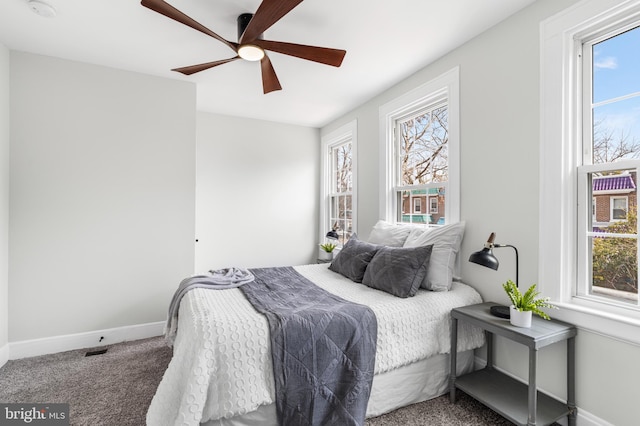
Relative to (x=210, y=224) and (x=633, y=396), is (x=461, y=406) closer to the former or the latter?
(x=633, y=396)

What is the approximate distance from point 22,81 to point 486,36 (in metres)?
3.89

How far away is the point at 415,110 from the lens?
3059mm

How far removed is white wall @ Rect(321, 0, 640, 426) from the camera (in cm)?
164

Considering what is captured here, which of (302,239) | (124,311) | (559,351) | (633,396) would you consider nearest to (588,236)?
(559,351)

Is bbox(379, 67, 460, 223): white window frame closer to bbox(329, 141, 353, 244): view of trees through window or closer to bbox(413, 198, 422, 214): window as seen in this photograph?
bbox(413, 198, 422, 214): window

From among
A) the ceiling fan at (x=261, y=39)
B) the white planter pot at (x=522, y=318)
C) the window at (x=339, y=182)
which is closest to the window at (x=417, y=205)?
the window at (x=339, y=182)

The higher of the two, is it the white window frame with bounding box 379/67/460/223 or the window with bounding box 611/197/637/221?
the white window frame with bounding box 379/67/460/223

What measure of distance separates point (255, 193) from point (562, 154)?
11.7 ft

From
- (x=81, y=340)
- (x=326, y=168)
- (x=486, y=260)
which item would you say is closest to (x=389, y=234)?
(x=486, y=260)

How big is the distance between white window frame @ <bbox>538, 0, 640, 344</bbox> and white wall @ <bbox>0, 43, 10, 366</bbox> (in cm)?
411

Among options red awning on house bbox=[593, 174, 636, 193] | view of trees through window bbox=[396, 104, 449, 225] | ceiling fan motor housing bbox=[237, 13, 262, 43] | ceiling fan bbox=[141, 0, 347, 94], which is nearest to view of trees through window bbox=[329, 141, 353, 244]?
view of trees through window bbox=[396, 104, 449, 225]

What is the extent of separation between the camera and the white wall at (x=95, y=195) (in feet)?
8.75

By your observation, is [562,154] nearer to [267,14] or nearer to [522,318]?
[522,318]

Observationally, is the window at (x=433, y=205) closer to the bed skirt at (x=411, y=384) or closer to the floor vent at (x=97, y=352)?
the bed skirt at (x=411, y=384)
